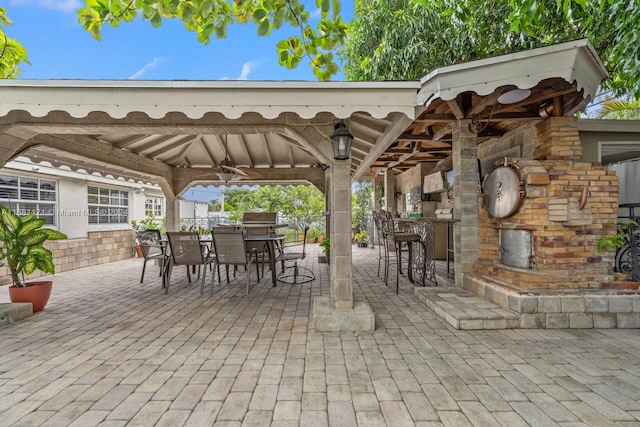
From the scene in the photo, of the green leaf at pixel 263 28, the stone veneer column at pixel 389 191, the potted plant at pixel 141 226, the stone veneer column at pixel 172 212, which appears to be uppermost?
the green leaf at pixel 263 28

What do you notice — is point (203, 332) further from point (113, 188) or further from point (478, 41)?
point (113, 188)

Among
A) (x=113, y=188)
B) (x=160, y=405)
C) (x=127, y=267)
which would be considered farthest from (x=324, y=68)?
(x=113, y=188)

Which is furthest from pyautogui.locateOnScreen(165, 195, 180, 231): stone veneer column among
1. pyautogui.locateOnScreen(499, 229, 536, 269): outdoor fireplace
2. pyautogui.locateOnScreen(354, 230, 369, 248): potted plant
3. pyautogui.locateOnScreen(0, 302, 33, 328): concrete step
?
pyautogui.locateOnScreen(499, 229, 536, 269): outdoor fireplace

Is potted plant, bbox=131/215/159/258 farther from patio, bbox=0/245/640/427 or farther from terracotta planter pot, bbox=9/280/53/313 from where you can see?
patio, bbox=0/245/640/427

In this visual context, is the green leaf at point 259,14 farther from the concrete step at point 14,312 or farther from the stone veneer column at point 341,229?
the concrete step at point 14,312

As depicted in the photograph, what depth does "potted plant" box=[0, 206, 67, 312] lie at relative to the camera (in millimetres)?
3735

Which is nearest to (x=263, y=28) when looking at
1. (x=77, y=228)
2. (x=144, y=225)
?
(x=77, y=228)

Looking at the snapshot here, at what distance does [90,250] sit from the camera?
25.8 ft

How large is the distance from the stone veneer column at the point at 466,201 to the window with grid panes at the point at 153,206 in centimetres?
1095

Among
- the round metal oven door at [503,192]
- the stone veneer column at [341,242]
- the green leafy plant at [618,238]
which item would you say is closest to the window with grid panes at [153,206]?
the stone veneer column at [341,242]

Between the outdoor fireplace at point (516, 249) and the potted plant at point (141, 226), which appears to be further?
the potted plant at point (141, 226)

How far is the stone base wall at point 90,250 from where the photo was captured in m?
6.79

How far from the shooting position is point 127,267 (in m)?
7.53

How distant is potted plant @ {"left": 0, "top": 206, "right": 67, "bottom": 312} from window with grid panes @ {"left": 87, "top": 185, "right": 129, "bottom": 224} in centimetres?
563
